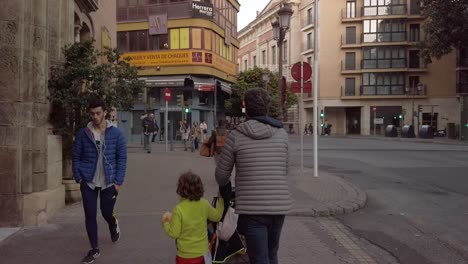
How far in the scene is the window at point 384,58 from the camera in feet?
185

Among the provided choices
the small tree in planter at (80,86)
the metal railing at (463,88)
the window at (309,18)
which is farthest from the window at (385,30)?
the small tree in planter at (80,86)

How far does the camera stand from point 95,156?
5.19 metres

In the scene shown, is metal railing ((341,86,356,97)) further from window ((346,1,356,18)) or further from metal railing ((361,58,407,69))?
window ((346,1,356,18))

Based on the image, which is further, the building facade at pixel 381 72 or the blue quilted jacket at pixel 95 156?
the building facade at pixel 381 72

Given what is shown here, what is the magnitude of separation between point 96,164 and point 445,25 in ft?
118

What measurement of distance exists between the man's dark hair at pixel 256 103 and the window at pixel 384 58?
56.0m

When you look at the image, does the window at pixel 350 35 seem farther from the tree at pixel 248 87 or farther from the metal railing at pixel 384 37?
the tree at pixel 248 87

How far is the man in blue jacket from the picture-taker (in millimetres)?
5137

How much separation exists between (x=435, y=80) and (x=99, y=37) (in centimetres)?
5159

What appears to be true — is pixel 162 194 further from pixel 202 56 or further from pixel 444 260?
pixel 202 56

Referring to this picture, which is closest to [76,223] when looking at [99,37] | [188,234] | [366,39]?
[188,234]

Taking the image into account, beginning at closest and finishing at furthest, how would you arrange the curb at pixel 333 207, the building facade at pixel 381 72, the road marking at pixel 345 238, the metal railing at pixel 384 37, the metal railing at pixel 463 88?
the road marking at pixel 345 238, the curb at pixel 333 207, the metal railing at pixel 463 88, the building facade at pixel 381 72, the metal railing at pixel 384 37

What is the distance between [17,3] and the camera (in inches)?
255

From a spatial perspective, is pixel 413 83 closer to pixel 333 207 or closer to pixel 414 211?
pixel 414 211
